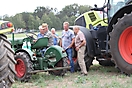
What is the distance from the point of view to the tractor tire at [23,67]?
7211mm

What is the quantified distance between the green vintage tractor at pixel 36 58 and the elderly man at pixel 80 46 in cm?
57

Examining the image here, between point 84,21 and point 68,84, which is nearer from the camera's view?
point 68,84

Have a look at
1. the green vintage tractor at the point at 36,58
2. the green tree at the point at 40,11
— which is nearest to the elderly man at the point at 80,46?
the green vintage tractor at the point at 36,58

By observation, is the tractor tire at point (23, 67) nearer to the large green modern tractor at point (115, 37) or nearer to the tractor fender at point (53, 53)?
the tractor fender at point (53, 53)

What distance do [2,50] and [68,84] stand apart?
2.70 metres

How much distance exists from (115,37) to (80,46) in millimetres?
1191

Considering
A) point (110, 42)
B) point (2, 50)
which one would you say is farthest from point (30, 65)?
point (2, 50)

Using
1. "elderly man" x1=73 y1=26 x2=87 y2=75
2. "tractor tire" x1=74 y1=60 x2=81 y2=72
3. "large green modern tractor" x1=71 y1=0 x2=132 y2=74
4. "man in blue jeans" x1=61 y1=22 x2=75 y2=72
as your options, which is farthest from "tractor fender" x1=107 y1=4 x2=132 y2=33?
"tractor tire" x1=74 y1=60 x2=81 y2=72

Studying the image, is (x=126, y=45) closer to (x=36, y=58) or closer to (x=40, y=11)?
(x=36, y=58)

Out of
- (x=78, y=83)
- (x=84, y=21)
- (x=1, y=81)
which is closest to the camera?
(x=1, y=81)

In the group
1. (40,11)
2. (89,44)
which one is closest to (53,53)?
(89,44)

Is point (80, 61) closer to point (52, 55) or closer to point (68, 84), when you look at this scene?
point (52, 55)

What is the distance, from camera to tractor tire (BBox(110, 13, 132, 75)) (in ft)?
23.8

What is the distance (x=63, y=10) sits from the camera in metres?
43.7
